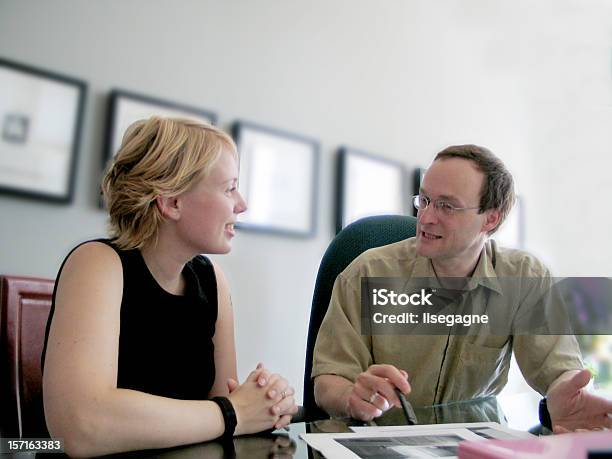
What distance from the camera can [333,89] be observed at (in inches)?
93.1

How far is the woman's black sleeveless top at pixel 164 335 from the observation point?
94 centimetres

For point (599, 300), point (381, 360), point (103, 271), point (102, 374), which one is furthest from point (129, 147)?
point (599, 300)

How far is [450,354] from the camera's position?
1264 mm

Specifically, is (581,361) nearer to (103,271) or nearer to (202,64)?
(103,271)

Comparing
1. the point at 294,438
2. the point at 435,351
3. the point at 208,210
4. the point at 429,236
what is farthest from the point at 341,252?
the point at 294,438

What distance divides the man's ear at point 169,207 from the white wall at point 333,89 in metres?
0.80

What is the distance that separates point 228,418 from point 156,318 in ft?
0.94

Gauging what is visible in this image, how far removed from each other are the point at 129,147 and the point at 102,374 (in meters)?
0.46

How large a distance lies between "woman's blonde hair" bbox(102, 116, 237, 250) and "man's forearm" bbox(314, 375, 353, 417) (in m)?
0.48

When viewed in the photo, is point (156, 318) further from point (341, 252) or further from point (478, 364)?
point (478, 364)

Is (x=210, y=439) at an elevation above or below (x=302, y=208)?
below

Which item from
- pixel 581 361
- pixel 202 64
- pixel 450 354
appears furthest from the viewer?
pixel 202 64

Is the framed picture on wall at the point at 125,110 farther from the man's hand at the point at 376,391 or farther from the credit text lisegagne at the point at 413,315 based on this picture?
the man's hand at the point at 376,391

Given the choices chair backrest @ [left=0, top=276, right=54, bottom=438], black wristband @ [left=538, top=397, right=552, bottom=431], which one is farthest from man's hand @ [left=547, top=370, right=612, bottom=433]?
chair backrest @ [left=0, top=276, right=54, bottom=438]
